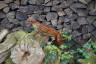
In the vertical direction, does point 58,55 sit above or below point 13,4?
below

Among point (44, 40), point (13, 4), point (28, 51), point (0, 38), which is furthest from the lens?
point (13, 4)

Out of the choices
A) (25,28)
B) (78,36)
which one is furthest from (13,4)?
(78,36)

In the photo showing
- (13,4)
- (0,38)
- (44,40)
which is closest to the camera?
(44,40)

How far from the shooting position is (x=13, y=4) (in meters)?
4.75

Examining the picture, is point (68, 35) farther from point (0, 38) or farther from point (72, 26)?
point (0, 38)

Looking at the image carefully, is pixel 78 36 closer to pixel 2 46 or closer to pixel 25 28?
pixel 25 28

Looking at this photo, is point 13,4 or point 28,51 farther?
point 13,4

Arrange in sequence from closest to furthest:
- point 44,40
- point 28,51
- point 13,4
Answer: point 28,51 → point 44,40 → point 13,4

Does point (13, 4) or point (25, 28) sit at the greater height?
point (13, 4)

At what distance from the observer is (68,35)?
4.48 meters

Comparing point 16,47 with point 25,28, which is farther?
point 25,28

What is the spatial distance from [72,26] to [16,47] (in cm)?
113

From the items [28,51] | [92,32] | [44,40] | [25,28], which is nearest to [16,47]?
[28,51]

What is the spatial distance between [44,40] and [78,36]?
0.72 metres
